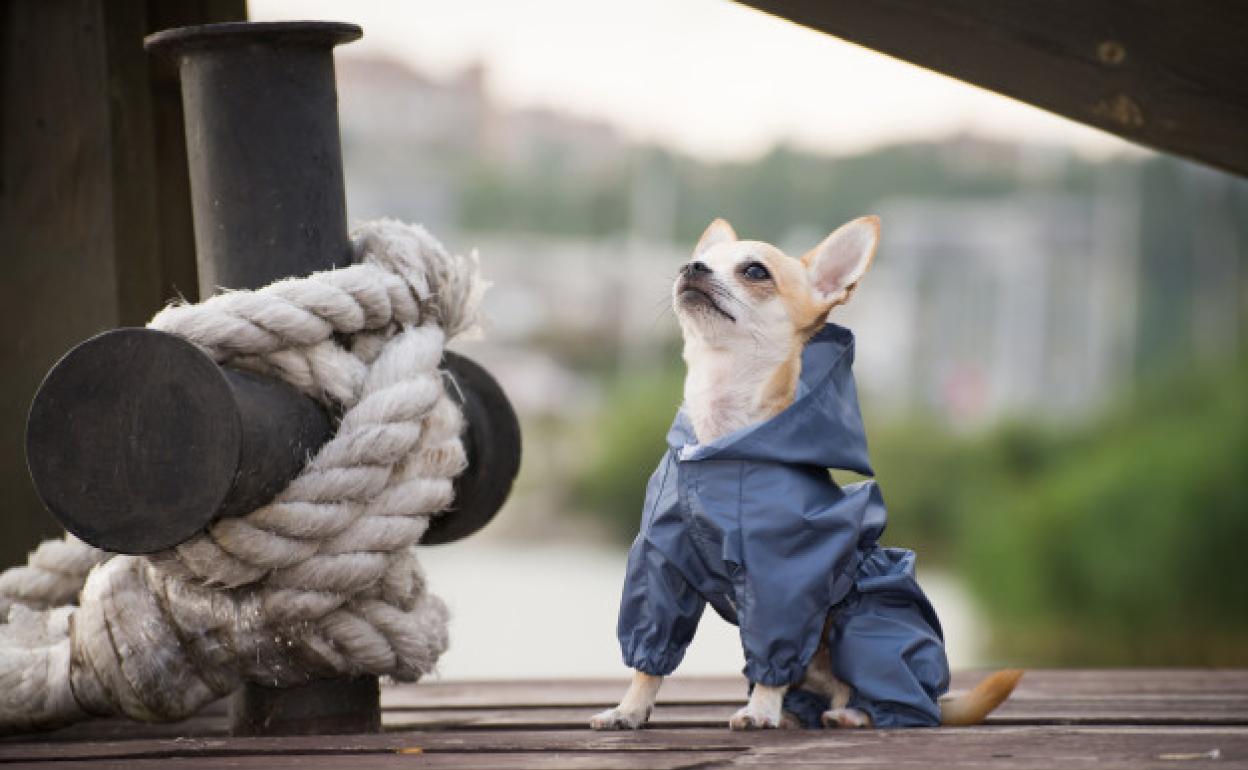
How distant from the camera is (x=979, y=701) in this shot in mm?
2068

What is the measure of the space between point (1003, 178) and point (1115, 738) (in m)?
27.8

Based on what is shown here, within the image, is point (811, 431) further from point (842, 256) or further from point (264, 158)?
point (264, 158)

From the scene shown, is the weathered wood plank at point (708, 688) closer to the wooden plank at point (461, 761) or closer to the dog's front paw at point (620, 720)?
the dog's front paw at point (620, 720)

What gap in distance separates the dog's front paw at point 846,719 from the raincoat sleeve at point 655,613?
180 mm

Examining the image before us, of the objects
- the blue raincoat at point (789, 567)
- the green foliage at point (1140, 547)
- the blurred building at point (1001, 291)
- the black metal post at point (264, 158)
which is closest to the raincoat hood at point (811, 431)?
the blue raincoat at point (789, 567)

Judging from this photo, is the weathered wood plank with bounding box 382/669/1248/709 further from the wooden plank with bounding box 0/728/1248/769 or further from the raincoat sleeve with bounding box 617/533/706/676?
the wooden plank with bounding box 0/728/1248/769

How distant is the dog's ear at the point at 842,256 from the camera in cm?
226

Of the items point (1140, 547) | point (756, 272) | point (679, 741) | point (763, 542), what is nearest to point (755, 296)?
point (756, 272)

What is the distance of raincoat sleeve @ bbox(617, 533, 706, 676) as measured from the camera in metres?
2.03

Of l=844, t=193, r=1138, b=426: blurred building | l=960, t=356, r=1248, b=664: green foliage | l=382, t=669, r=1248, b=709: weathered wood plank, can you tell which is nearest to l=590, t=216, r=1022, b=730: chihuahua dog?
l=382, t=669, r=1248, b=709: weathered wood plank

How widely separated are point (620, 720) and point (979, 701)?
0.41 meters

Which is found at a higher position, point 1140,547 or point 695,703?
point 695,703

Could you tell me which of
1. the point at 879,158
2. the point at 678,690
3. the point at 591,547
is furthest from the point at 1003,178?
the point at 678,690

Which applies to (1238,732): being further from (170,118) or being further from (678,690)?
(170,118)
